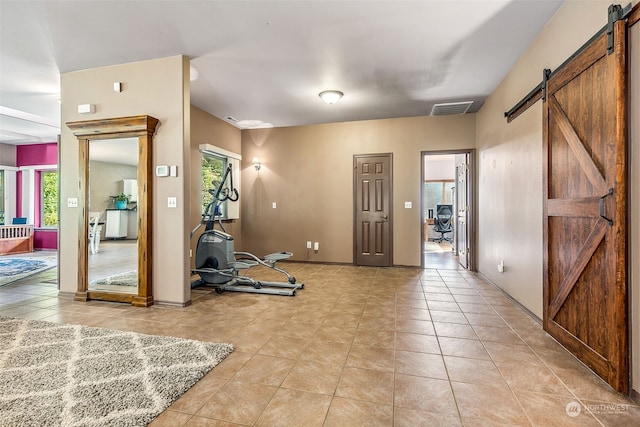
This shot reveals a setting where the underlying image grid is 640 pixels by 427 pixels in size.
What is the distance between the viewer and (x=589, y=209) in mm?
2117

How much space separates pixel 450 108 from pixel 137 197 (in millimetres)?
4856

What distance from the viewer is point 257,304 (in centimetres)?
358

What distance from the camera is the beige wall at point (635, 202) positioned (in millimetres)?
1753

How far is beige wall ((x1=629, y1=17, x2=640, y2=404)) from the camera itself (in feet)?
5.75

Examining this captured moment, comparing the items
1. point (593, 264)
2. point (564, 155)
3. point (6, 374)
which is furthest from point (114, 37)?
point (593, 264)

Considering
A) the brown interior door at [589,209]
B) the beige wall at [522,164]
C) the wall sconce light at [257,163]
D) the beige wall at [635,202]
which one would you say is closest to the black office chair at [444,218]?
the beige wall at [522,164]

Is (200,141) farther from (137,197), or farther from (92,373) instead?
(92,373)

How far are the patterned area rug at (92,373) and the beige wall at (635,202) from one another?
2565 millimetres

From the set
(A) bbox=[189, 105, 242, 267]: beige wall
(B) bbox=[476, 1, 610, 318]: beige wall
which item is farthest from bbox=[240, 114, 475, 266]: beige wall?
(B) bbox=[476, 1, 610, 318]: beige wall

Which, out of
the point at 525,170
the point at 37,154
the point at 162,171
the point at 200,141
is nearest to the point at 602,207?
the point at 525,170

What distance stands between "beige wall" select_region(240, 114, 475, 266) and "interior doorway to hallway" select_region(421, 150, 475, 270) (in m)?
0.27

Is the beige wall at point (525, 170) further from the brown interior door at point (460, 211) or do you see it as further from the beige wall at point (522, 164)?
the brown interior door at point (460, 211)

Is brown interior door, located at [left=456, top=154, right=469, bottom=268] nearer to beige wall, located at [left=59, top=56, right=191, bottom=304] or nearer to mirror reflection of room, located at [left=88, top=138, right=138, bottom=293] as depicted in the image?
beige wall, located at [left=59, top=56, right=191, bottom=304]

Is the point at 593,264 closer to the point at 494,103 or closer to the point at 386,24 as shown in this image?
the point at 386,24
